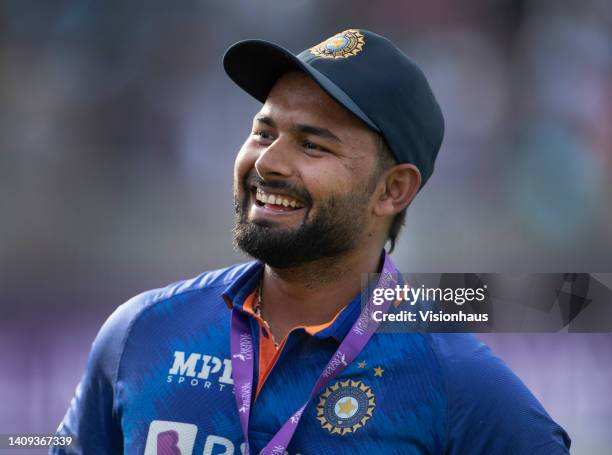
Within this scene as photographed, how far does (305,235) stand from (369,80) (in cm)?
47

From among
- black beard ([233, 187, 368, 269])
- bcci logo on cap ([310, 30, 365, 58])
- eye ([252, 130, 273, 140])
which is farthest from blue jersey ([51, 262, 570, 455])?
bcci logo on cap ([310, 30, 365, 58])

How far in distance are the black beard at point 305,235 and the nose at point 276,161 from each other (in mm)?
123

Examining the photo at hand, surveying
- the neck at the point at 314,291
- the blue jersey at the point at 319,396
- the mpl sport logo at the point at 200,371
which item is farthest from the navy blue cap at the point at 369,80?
the mpl sport logo at the point at 200,371

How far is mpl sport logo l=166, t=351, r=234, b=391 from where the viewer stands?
2383 mm

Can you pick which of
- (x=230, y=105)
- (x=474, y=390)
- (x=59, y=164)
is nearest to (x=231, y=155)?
(x=230, y=105)

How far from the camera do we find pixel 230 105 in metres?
6.63

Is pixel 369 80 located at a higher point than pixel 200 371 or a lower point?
higher

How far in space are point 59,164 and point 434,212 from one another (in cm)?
268

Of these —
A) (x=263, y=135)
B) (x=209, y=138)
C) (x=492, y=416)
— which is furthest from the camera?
(x=209, y=138)

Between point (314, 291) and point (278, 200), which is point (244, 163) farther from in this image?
point (314, 291)

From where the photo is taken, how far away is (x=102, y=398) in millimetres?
2559

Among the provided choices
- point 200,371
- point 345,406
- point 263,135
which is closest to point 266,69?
point 263,135

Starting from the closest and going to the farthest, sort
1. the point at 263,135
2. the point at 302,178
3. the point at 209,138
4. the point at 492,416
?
1. the point at 492,416
2. the point at 302,178
3. the point at 263,135
4. the point at 209,138

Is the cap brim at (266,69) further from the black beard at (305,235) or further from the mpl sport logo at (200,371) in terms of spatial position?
the mpl sport logo at (200,371)
